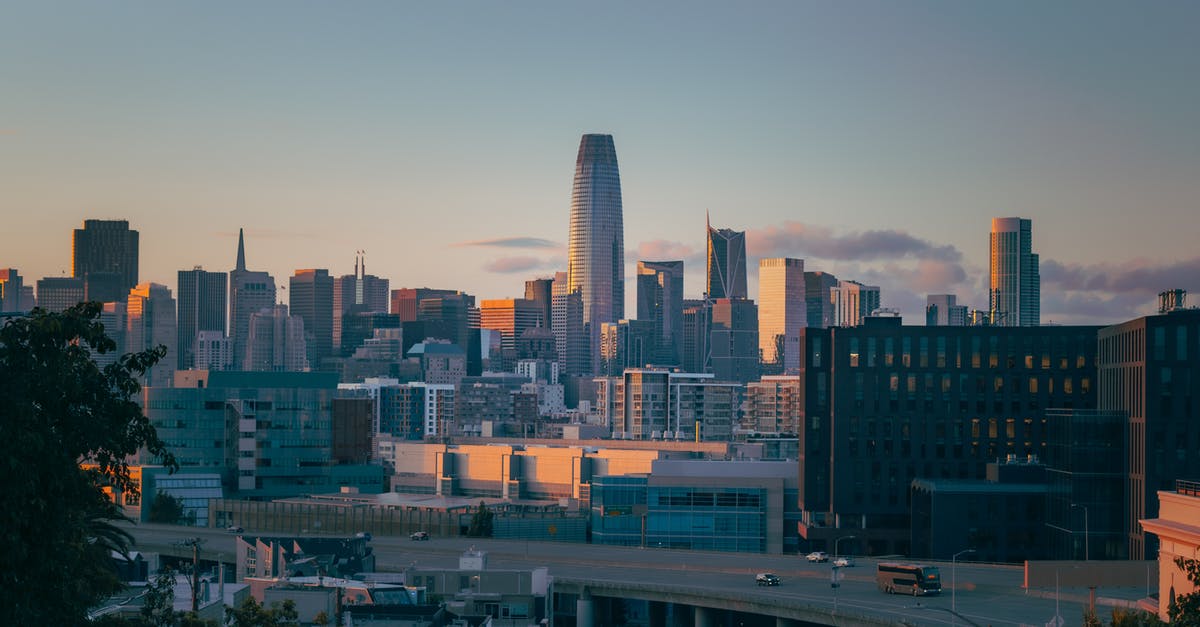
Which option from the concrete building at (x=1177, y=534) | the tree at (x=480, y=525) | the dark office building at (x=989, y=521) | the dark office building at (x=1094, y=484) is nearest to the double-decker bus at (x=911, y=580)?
the dark office building at (x=1094, y=484)

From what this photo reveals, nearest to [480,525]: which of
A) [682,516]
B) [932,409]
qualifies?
[682,516]

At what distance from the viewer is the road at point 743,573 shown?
11381 centimetres

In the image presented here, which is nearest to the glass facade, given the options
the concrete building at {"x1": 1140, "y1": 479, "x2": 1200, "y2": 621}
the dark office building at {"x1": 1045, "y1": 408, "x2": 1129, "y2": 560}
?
the dark office building at {"x1": 1045, "y1": 408, "x2": 1129, "y2": 560}

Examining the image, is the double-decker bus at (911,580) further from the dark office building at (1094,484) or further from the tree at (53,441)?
the tree at (53,441)

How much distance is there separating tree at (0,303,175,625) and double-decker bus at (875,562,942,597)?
93.7m

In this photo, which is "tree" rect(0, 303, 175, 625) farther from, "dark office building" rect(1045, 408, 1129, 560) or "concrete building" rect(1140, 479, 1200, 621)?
"dark office building" rect(1045, 408, 1129, 560)

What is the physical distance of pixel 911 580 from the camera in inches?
4875

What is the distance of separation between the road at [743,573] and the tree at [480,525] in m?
2.92

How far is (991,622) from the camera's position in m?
106

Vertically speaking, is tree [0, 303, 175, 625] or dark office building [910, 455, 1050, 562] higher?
tree [0, 303, 175, 625]

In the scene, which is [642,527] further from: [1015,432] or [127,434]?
[127,434]

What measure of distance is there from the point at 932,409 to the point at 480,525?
4929 cm

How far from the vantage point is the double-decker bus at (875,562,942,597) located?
12338cm

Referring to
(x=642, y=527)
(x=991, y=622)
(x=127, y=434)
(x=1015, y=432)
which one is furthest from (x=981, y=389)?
(x=127, y=434)
